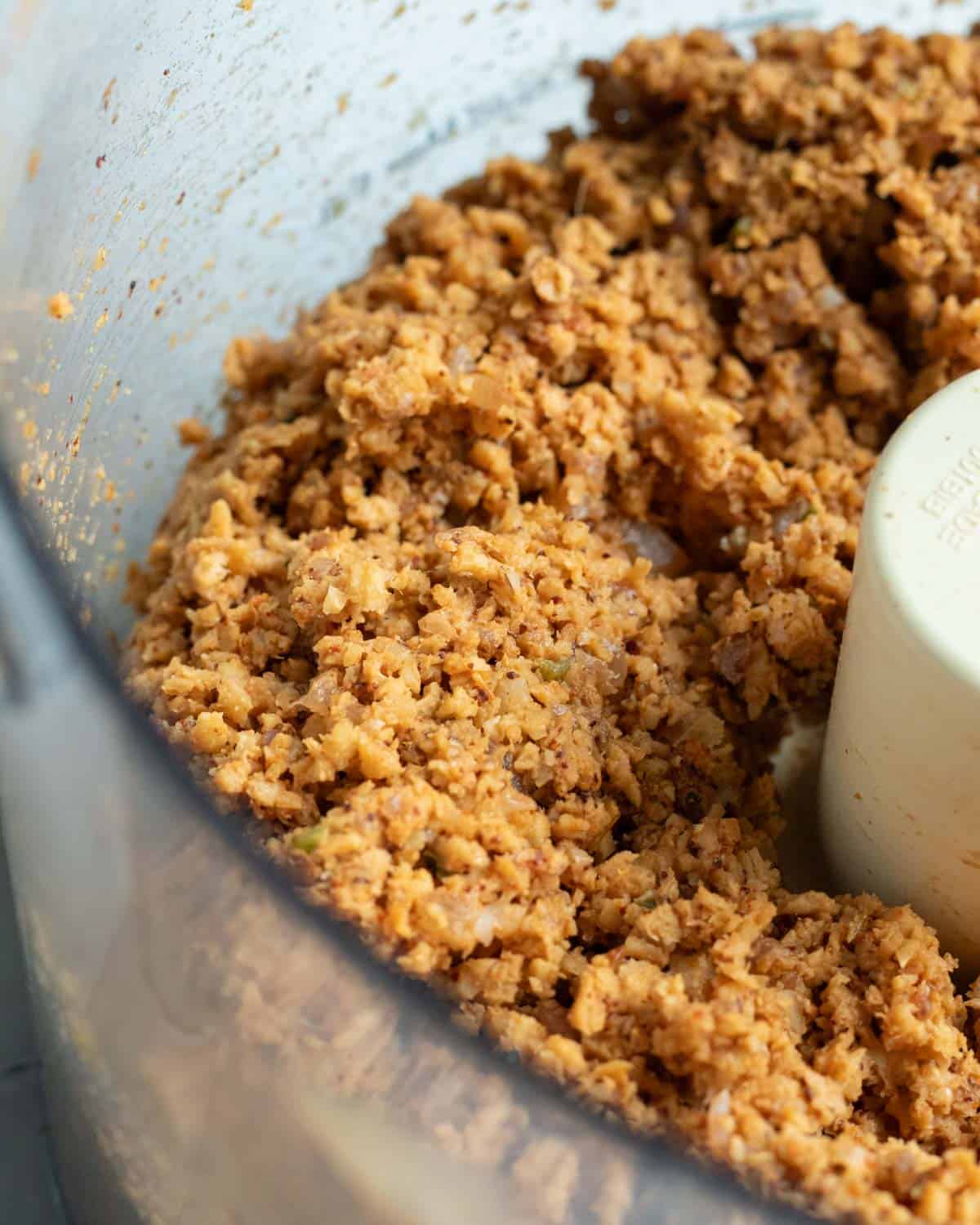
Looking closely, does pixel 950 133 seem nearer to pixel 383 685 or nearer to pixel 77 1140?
pixel 383 685

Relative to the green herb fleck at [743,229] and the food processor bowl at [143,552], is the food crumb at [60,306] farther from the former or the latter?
the green herb fleck at [743,229]

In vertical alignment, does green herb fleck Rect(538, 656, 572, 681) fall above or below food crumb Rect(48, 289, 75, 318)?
below

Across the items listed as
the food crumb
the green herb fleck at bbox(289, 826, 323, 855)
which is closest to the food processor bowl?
the food crumb

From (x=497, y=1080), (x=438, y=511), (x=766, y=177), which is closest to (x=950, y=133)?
(x=766, y=177)

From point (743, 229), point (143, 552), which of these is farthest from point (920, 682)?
point (143, 552)

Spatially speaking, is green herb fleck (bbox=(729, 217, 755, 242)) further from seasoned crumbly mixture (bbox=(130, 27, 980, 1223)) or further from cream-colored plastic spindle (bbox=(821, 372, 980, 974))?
cream-colored plastic spindle (bbox=(821, 372, 980, 974))

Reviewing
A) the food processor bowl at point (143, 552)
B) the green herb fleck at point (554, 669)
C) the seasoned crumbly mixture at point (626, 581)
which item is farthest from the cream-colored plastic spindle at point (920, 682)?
the food processor bowl at point (143, 552)
